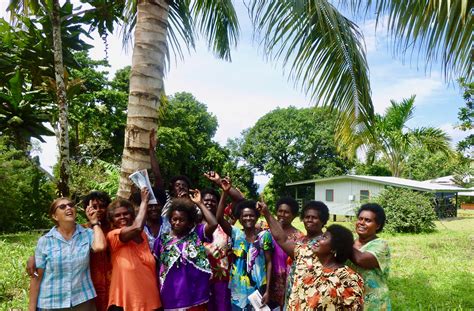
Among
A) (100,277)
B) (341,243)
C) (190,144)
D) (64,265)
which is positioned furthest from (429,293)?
(190,144)

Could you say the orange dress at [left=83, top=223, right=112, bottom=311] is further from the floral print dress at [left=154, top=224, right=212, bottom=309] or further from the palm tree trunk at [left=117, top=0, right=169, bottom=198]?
the palm tree trunk at [left=117, top=0, right=169, bottom=198]

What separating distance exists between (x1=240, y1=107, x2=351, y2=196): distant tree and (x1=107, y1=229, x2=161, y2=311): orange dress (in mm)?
31338

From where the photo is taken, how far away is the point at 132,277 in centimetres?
319

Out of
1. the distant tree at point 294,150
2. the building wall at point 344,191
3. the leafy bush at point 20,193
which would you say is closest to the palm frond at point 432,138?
the building wall at point 344,191

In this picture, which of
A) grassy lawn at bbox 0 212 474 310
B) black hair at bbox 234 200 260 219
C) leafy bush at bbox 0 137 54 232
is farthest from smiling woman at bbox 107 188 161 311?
leafy bush at bbox 0 137 54 232

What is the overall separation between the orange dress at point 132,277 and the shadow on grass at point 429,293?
13.1 ft

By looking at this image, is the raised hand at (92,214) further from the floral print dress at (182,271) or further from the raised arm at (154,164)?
the raised arm at (154,164)

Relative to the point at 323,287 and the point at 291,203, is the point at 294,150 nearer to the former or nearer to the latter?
the point at 291,203

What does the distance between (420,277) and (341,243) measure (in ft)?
21.5

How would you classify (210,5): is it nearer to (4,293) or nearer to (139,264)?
(139,264)

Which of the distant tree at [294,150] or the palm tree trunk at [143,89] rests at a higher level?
the distant tree at [294,150]

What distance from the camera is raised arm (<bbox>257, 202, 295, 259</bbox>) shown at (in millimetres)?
3371

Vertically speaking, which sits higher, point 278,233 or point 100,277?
point 278,233

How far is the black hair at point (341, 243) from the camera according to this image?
276cm
